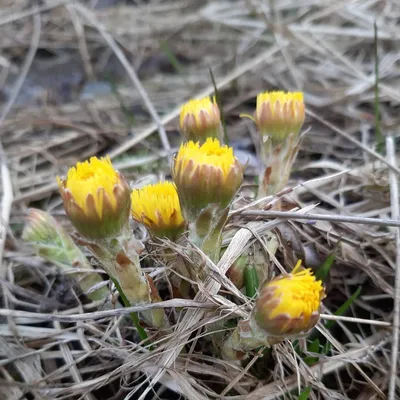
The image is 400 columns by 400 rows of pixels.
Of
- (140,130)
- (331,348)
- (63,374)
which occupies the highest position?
(140,130)

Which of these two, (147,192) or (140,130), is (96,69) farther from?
(147,192)

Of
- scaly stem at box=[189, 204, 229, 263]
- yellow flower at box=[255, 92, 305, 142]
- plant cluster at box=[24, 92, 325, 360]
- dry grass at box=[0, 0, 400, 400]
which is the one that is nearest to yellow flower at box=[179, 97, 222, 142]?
plant cluster at box=[24, 92, 325, 360]

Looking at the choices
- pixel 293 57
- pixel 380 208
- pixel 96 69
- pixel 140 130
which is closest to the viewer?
pixel 380 208

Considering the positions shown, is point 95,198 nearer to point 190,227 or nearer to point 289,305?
point 190,227

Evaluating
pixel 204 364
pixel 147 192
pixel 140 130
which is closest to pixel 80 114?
pixel 140 130

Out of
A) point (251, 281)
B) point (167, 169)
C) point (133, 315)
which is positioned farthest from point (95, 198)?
point (167, 169)

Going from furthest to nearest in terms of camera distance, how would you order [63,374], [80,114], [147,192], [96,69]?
[96,69]
[80,114]
[63,374]
[147,192]

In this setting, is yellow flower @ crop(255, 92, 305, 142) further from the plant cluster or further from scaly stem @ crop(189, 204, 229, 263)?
scaly stem @ crop(189, 204, 229, 263)
